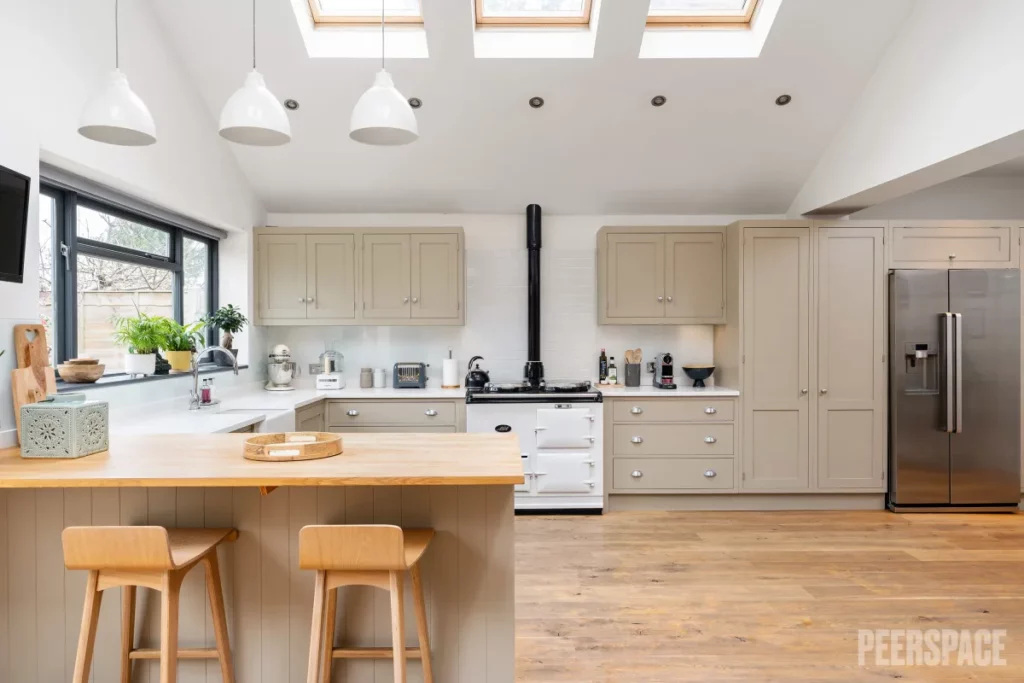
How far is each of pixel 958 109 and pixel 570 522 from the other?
3.26 m

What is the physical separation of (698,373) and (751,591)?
201cm

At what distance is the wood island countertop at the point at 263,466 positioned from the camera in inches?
70.4

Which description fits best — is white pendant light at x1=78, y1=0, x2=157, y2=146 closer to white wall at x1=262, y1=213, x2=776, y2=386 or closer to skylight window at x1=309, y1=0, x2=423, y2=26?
skylight window at x1=309, y1=0, x2=423, y2=26

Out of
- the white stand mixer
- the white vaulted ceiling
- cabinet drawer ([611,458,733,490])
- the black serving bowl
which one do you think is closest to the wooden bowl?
the white stand mixer

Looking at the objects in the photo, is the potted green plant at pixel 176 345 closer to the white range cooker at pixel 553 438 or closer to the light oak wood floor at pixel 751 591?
the white range cooker at pixel 553 438

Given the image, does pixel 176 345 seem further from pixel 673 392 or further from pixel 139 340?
pixel 673 392

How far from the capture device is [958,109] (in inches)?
121

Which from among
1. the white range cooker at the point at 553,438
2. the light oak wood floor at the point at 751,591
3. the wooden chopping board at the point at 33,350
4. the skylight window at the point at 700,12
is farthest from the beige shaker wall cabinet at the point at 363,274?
the wooden chopping board at the point at 33,350

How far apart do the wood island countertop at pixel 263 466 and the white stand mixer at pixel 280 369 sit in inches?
94.1

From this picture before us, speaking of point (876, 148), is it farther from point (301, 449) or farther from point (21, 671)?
point (21, 671)

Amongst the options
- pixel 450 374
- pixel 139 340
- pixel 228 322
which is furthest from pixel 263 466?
pixel 450 374

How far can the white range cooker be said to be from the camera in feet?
14.3

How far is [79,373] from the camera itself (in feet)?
9.54

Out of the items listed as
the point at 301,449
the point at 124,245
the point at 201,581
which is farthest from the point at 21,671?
the point at 124,245
